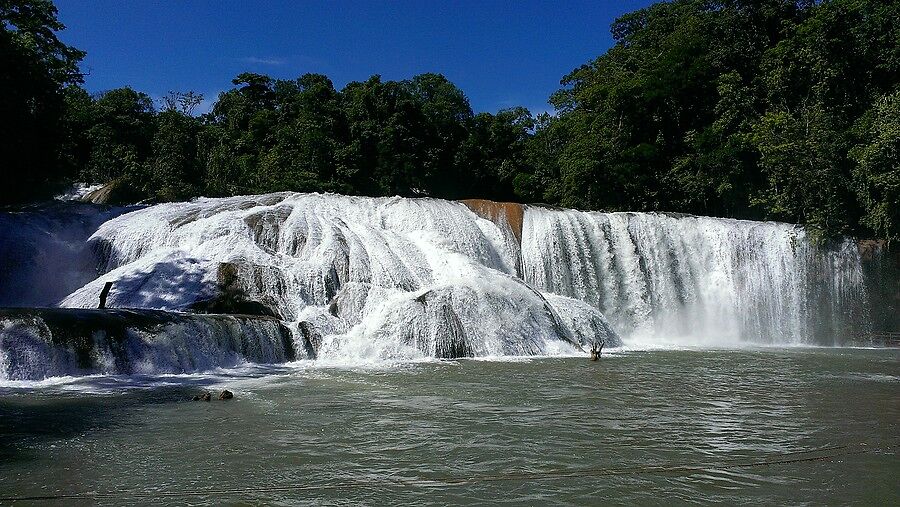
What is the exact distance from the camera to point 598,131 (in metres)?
34.9

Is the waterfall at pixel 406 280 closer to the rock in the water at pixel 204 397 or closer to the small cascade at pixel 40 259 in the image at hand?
the small cascade at pixel 40 259

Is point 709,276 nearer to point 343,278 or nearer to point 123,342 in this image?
point 343,278

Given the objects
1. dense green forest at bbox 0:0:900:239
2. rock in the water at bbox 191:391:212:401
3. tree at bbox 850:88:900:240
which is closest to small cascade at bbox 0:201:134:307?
dense green forest at bbox 0:0:900:239

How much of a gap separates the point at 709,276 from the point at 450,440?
62.6ft

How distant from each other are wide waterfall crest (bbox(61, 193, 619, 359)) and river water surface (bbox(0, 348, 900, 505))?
335cm

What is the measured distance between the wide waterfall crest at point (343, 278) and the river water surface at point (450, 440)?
335 centimetres

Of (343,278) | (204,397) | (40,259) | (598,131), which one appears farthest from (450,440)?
(598,131)

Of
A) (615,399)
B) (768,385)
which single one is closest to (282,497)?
(615,399)

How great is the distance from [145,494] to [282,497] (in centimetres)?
108

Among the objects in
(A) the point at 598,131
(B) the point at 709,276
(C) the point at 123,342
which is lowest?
(C) the point at 123,342

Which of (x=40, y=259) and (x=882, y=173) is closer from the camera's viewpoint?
(x=40, y=259)

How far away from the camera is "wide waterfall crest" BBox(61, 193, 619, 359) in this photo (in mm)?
15531

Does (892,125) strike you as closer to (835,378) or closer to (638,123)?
(638,123)

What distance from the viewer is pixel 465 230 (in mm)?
21172
